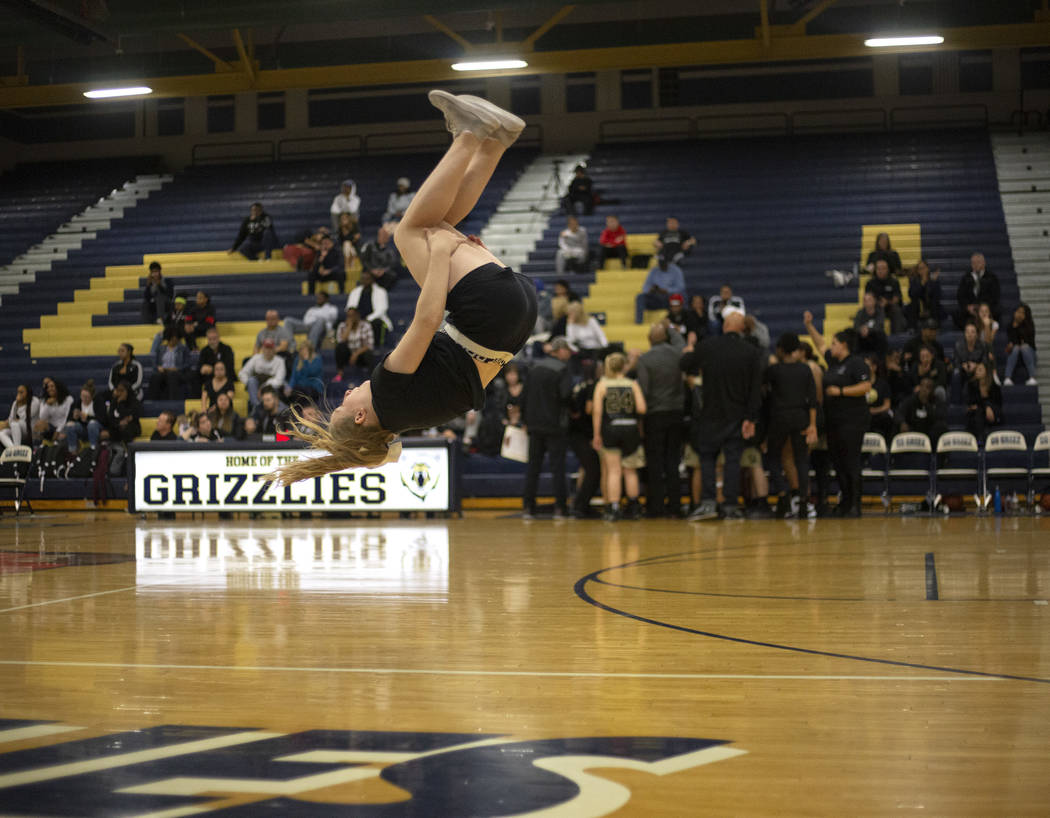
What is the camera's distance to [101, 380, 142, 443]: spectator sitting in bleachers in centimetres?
1656

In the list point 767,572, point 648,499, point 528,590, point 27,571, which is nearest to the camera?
point 528,590

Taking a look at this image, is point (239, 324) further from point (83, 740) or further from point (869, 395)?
point (83, 740)

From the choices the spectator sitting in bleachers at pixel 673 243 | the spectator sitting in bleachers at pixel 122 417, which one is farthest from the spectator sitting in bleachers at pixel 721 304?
the spectator sitting in bleachers at pixel 122 417

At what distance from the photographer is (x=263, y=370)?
54.4ft

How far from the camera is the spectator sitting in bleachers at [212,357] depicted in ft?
56.3

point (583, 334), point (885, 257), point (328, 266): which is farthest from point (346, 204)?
point (885, 257)

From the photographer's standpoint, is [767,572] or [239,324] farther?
[239,324]

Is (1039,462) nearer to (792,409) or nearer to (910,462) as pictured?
(910,462)

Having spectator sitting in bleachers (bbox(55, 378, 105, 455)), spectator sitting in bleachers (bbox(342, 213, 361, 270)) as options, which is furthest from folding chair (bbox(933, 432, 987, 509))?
spectator sitting in bleachers (bbox(55, 378, 105, 455))

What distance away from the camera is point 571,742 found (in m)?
3.70

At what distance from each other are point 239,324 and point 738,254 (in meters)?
8.58

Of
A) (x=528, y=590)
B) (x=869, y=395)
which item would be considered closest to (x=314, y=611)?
(x=528, y=590)

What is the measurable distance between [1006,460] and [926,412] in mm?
1214

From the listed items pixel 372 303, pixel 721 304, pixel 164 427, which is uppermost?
pixel 372 303
